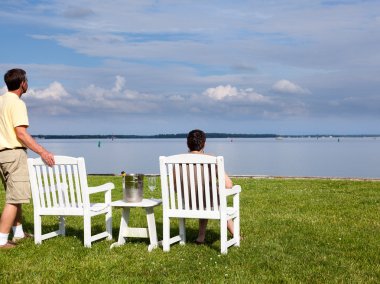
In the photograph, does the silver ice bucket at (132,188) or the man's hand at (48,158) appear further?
the silver ice bucket at (132,188)

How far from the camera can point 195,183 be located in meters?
8.40

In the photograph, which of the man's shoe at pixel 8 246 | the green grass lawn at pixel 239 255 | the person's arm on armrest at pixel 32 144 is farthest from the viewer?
the man's shoe at pixel 8 246

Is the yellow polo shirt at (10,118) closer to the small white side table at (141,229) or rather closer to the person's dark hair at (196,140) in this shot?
the small white side table at (141,229)

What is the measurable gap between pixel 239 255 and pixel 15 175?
3.48m

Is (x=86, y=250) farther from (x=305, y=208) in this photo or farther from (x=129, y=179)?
(x=305, y=208)

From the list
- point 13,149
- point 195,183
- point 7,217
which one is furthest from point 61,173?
point 195,183

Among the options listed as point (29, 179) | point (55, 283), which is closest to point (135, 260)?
point (55, 283)

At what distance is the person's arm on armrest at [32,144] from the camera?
8.36 m

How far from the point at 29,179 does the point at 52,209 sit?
575mm

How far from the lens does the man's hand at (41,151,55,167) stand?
330 inches

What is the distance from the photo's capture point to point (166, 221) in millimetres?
8641

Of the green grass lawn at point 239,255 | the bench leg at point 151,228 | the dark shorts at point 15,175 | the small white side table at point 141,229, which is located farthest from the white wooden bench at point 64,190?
the bench leg at point 151,228

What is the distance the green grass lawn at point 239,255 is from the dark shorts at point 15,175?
81cm

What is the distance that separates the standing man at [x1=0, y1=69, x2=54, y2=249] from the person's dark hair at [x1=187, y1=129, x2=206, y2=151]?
2.03 meters
